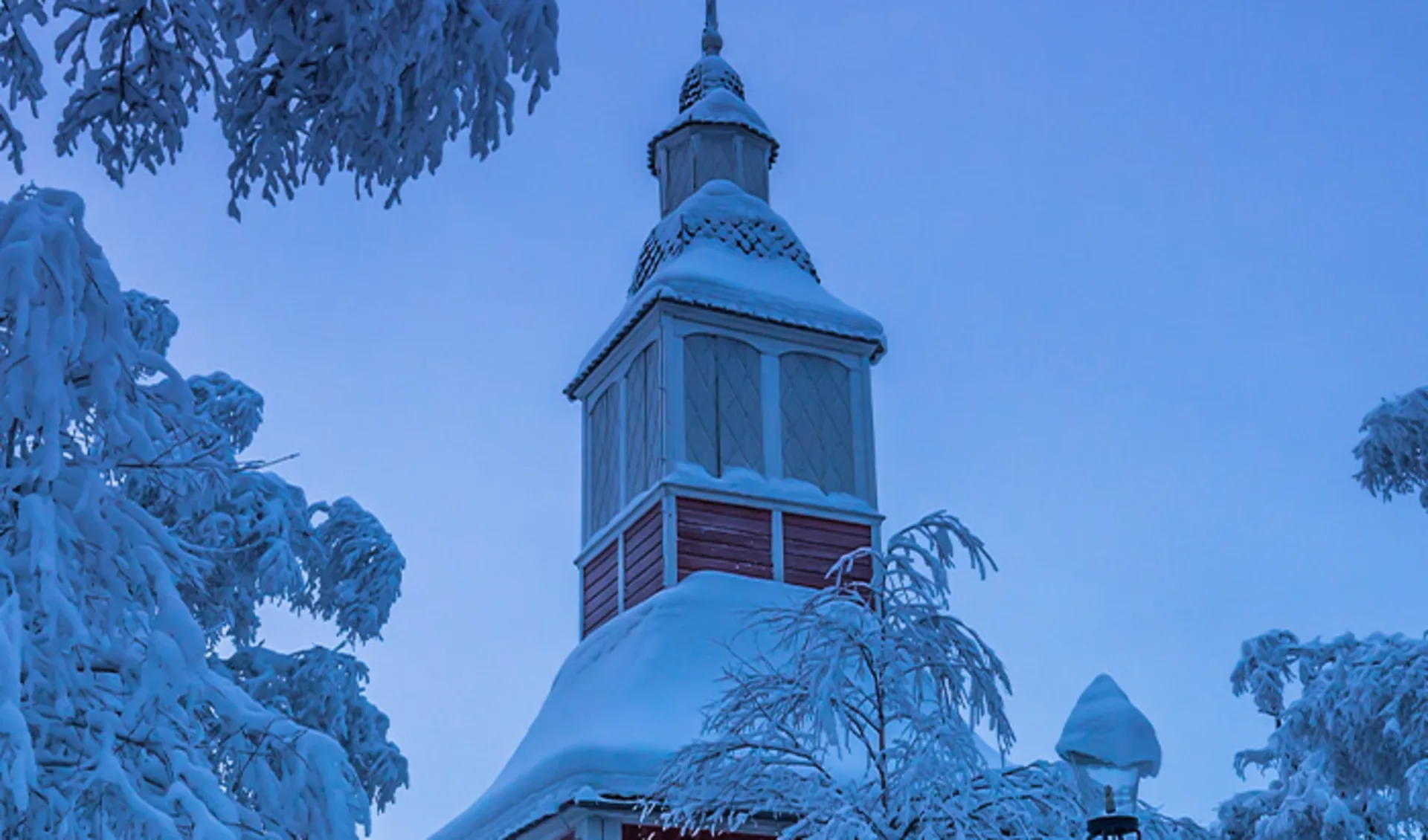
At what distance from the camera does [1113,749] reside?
5242 millimetres

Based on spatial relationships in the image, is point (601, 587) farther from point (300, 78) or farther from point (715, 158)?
point (300, 78)

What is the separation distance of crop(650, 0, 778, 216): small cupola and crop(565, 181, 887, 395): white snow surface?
570 mm

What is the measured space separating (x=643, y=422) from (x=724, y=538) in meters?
1.64

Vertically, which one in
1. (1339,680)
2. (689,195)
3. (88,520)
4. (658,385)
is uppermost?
(689,195)

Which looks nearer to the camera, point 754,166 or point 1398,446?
point 1398,446

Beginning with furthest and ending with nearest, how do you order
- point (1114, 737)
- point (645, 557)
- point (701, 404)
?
point (701, 404) → point (645, 557) → point (1114, 737)

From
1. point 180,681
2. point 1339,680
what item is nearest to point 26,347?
point 180,681

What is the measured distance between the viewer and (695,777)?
9.30 metres

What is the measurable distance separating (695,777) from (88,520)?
5594 millimetres

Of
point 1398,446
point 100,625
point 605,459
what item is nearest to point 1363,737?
point 1398,446

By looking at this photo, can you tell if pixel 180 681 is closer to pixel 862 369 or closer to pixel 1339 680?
pixel 1339 680

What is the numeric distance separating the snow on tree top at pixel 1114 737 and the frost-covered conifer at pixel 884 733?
2978 mm

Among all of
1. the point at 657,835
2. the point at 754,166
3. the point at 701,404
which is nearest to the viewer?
the point at 657,835

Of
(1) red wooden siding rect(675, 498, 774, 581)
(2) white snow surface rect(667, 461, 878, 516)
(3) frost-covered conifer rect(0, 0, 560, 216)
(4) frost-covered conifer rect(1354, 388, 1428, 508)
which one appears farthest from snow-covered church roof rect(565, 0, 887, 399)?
(3) frost-covered conifer rect(0, 0, 560, 216)
